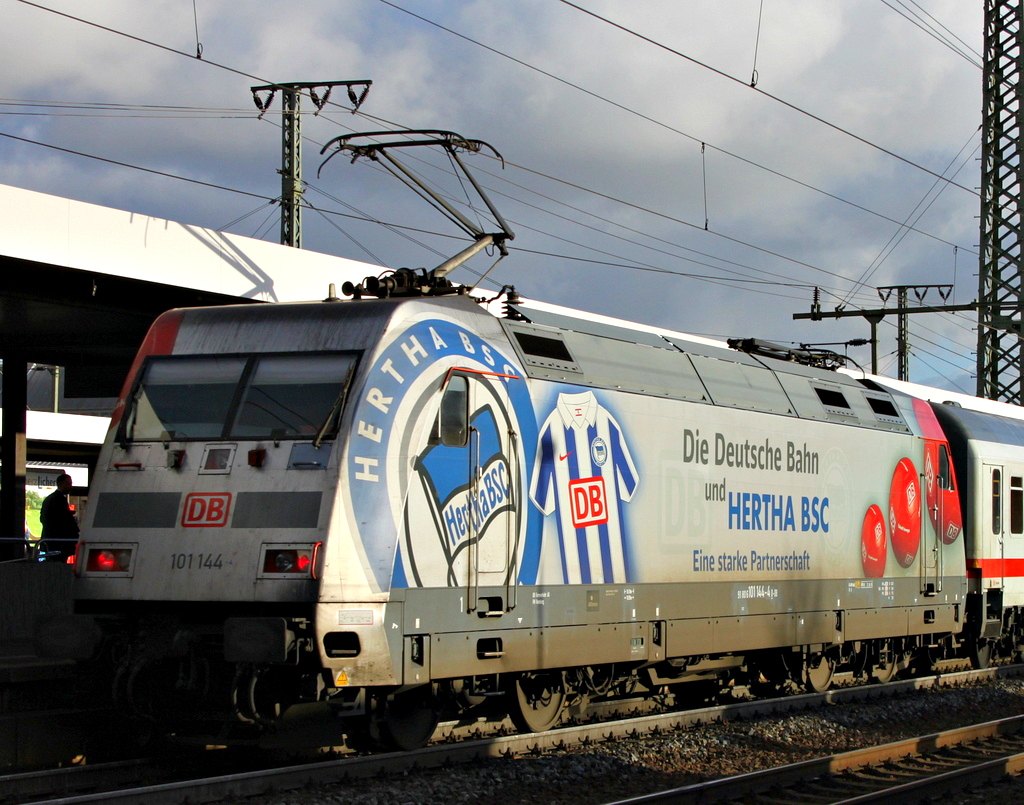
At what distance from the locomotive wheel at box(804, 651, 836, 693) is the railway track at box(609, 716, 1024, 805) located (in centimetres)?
256

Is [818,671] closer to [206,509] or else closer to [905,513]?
[905,513]

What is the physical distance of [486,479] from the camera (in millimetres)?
10219

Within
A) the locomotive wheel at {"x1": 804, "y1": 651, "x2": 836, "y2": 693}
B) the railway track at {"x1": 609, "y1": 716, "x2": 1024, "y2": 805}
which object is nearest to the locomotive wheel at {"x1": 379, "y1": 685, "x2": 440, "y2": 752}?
the railway track at {"x1": 609, "y1": 716, "x2": 1024, "y2": 805}

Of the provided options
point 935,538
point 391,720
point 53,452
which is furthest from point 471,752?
point 53,452

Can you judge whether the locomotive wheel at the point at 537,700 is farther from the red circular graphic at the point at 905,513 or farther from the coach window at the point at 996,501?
the coach window at the point at 996,501

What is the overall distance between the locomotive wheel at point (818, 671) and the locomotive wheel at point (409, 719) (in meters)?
6.06

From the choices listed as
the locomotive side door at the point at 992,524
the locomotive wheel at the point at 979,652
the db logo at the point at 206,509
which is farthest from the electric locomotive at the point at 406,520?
the locomotive wheel at the point at 979,652

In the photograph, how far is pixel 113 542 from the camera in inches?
384

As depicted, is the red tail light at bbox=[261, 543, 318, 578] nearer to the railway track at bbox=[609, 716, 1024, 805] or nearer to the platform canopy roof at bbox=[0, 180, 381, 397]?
the railway track at bbox=[609, 716, 1024, 805]

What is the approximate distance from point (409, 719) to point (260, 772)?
68.1 inches

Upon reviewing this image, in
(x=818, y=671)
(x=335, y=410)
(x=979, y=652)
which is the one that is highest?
(x=335, y=410)

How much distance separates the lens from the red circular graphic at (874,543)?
15.3 metres

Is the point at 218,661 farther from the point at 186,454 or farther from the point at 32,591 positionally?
the point at 32,591

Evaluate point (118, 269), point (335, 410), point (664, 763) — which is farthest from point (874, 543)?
point (118, 269)
